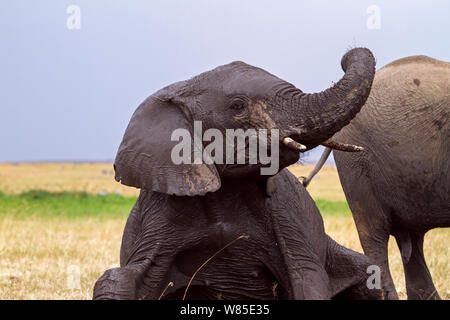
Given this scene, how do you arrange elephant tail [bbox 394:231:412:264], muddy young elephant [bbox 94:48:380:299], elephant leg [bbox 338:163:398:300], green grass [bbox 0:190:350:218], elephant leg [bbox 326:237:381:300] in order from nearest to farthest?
muddy young elephant [bbox 94:48:380:299] → elephant leg [bbox 326:237:381:300] → elephant leg [bbox 338:163:398:300] → elephant tail [bbox 394:231:412:264] → green grass [bbox 0:190:350:218]

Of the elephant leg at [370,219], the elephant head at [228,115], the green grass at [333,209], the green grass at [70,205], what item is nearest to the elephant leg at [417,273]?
the elephant leg at [370,219]

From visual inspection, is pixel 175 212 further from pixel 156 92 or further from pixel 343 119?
pixel 343 119

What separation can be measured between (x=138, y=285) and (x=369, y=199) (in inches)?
117

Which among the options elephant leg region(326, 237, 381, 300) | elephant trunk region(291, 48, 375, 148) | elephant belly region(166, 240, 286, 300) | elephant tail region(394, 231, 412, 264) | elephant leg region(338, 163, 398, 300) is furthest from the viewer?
elephant tail region(394, 231, 412, 264)

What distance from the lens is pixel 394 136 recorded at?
6.71 meters

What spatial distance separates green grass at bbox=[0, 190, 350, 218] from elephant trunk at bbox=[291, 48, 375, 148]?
1190 centimetres

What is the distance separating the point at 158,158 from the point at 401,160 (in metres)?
2.95

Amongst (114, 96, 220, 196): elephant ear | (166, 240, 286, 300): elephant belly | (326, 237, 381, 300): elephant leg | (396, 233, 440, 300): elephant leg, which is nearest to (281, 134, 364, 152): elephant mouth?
(114, 96, 220, 196): elephant ear

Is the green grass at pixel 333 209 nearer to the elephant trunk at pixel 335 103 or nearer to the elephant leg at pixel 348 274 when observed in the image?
the elephant leg at pixel 348 274

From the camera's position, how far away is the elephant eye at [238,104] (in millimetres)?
4230

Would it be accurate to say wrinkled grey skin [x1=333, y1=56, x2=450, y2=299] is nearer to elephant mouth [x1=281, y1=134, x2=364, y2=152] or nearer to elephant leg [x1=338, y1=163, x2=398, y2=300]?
elephant leg [x1=338, y1=163, x2=398, y2=300]

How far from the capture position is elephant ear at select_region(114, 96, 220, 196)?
13.9 feet
